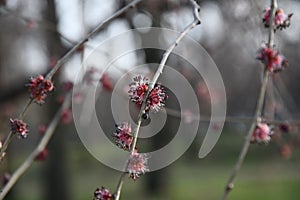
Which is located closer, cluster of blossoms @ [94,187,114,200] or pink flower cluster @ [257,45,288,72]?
cluster of blossoms @ [94,187,114,200]

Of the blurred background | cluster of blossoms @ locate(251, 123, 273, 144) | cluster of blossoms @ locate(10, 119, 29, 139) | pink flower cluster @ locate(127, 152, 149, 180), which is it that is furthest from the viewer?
the blurred background

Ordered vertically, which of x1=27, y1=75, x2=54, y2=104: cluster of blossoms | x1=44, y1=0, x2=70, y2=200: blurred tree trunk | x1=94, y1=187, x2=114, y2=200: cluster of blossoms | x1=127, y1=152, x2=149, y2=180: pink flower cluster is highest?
x1=44, y1=0, x2=70, y2=200: blurred tree trunk

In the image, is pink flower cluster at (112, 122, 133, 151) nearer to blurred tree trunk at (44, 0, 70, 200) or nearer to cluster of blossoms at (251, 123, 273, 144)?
cluster of blossoms at (251, 123, 273, 144)

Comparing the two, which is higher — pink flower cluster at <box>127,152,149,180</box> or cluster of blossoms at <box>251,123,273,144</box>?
cluster of blossoms at <box>251,123,273,144</box>

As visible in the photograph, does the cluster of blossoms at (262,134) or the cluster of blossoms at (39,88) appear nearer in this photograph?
the cluster of blossoms at (39,88)

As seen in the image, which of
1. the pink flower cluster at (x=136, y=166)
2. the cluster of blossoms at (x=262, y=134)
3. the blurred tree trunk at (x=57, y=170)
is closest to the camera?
the pink flower cluster at (x=136, y=166)


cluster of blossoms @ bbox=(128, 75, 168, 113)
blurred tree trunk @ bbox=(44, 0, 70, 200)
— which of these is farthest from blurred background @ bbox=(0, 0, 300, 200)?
cluster of blossoms @ bbox=(128, 75, 168, 113)

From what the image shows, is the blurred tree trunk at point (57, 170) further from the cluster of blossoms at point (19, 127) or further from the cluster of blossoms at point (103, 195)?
the cluster of blossoms at point (103, 195)

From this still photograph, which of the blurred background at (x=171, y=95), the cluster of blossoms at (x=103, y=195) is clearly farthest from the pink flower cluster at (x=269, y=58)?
the cluster of blossoms at (x=103, y=195)

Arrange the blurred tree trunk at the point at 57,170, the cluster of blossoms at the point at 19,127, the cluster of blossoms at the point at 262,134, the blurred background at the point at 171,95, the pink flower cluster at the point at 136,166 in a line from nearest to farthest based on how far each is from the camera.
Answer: the pink flower cluster at the point at 136,166 < the cluster of blossoms at the point at 19,127 < the cluster of blossoms at the point at 262,134 < the blurred background at the point at 171,95 < the blurred tree trunk at the point at 57,170

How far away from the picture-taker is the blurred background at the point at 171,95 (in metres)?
3.44

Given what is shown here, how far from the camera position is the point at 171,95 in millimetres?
8977

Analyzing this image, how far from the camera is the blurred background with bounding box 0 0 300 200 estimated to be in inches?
135

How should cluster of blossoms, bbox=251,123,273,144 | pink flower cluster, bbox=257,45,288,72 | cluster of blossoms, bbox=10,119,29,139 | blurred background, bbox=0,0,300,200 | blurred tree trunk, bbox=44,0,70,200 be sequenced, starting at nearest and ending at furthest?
cluster of blossoms, bbox=10,119,29,139 → pink flower cluster, bbox=257,45,288,72 → cluster of blossoms, bbox=251,123,273,144 → blurred background, bbox=0,0,300,200 → blurred tree trunk, bbox=44,0,70,200
